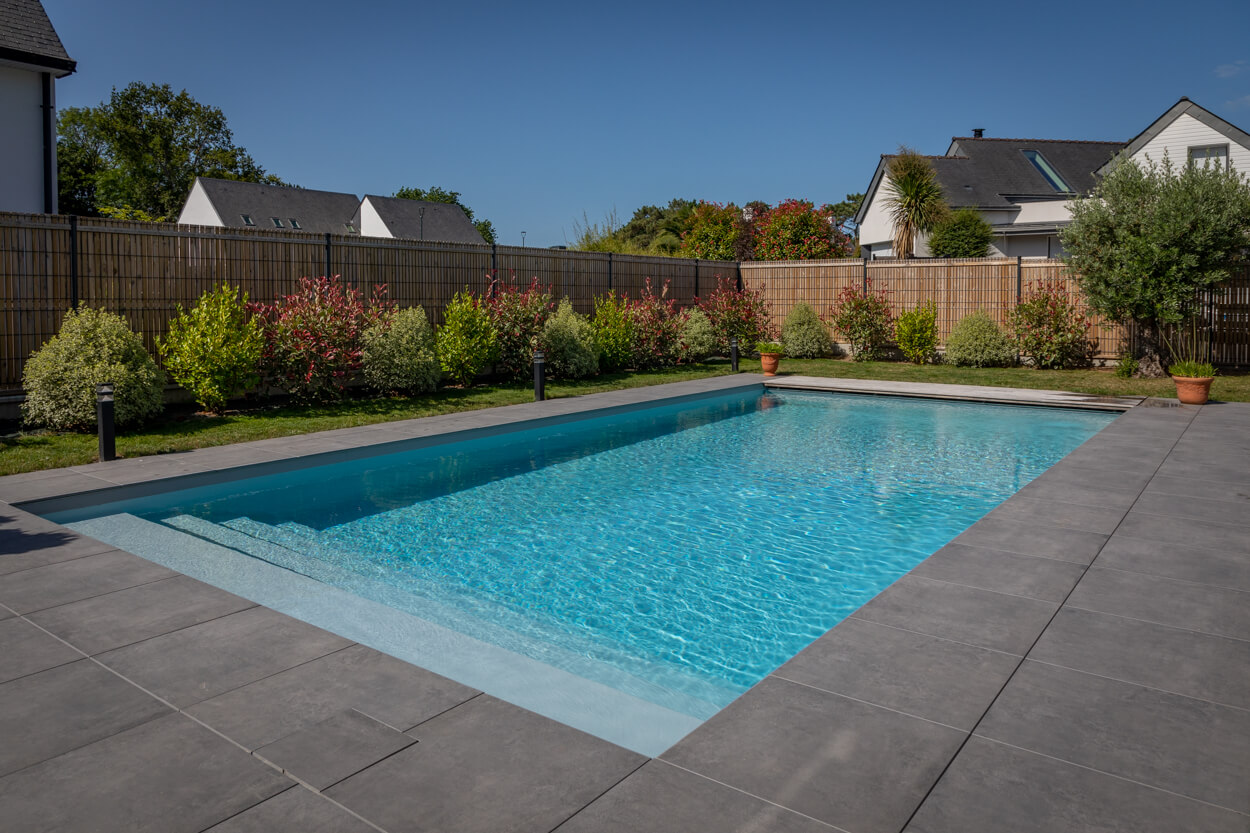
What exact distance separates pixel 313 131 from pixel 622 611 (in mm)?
36981

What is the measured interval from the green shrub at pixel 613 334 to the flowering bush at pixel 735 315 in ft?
10.9

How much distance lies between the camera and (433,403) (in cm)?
1058

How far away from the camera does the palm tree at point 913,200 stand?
70.3ft

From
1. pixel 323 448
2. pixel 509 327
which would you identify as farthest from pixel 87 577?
pixel 509 327

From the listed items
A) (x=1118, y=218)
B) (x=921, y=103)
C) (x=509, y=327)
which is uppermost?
(x=921, y=103)

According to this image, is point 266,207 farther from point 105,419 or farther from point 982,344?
point 105,419

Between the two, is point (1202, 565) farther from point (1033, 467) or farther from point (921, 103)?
point (921, 103)

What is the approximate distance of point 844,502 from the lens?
259 inches

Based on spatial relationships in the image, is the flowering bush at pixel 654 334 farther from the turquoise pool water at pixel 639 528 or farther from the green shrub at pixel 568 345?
the turquoise pool water at pixel 639 528

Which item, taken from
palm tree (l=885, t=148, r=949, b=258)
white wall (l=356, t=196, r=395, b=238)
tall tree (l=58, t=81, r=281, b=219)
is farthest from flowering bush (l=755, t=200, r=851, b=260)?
tall tree (l=58, t=81, r=281, b=219)

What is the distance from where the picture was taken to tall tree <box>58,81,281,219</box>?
39688 millimetres

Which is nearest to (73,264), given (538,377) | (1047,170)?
(538,377)

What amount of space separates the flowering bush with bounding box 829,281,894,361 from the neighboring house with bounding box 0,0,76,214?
1458cm

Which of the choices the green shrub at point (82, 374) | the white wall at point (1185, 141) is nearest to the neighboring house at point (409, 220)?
the white wall at point (1185, 141)
